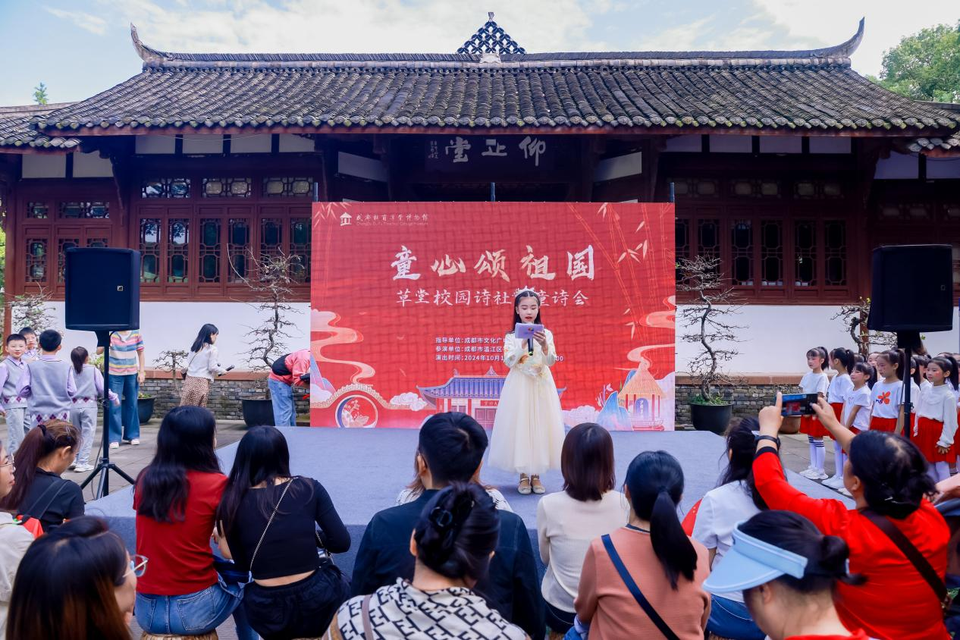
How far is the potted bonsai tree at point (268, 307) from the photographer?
8.11 metres

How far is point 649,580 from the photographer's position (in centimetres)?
171

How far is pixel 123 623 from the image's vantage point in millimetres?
1293

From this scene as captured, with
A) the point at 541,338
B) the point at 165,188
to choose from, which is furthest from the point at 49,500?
the point at 165,188

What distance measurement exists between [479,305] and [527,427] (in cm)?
284

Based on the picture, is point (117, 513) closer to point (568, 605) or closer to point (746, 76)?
point (568, 605)

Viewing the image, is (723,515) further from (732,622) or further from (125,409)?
(125,409)

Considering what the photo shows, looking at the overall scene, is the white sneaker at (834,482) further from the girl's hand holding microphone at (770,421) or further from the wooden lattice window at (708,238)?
the girl's hand holding microphone at (770,421)

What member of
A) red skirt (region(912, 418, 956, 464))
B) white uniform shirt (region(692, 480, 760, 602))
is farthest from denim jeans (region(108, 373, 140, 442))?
red skirt (region(912, 418, 956, 464))

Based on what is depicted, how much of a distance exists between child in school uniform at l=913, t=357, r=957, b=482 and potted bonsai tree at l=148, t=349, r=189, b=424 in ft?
27.4

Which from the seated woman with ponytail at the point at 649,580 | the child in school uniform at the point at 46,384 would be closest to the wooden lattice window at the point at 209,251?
the child in school uniform at the point at 46,384

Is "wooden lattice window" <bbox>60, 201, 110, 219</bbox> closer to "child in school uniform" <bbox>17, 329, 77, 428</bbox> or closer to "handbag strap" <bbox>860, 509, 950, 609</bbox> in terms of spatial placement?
"child in school uniform" <bbox>17, 329, 77, 428</bbox>

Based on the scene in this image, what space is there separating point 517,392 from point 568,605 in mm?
2259

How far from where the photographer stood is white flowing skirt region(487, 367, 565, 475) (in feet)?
13.9

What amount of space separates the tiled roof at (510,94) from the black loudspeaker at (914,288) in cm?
Result: 348
